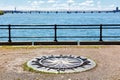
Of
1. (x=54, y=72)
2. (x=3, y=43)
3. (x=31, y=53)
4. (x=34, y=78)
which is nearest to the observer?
(x=34, y=78)

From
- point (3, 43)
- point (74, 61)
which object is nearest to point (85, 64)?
point (74, 61)

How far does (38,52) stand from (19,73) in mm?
3725

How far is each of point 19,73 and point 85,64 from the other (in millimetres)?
2567

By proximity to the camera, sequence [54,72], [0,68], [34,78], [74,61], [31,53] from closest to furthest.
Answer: [34,78]
[54,72]
[0,68]
[74,61]
[31,53]

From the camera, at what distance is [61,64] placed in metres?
9.70

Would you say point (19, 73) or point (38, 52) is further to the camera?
point (38, 52)

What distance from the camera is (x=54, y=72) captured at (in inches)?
348

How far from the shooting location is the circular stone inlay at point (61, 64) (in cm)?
913

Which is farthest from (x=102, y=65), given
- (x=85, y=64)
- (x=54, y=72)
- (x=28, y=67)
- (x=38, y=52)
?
(x=38, y=52)

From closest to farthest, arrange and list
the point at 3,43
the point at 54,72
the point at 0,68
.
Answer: the point at 54,72, the point at 0,68, the point at 3,43

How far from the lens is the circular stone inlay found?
30.0 ft

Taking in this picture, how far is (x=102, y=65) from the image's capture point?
9.85 metres

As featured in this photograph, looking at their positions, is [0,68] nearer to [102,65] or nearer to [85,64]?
[85,64]

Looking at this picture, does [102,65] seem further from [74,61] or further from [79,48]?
[79,48]
